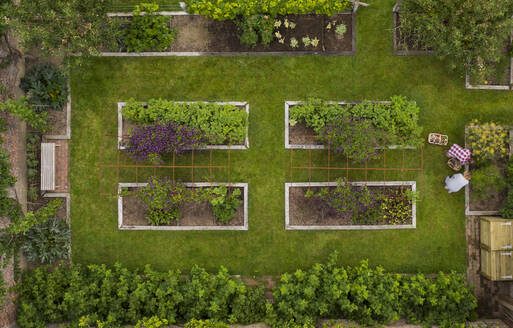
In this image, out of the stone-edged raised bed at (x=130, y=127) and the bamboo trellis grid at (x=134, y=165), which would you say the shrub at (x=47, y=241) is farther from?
the stone-edged raised bed at (x=130, y=127)

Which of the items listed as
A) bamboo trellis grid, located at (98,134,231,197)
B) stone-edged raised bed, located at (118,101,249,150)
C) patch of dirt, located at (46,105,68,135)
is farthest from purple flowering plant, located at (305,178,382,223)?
patch of dirt, located at (46,105,68,135)

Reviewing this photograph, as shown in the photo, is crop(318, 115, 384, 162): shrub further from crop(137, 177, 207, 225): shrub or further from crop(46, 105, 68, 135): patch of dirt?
crop(46, 105, 68, 135): patch of dirt

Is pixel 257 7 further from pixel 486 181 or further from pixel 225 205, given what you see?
pixel 486 181

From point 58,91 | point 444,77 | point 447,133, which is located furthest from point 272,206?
point 58,91

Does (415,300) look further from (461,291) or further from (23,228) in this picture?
(23,228)

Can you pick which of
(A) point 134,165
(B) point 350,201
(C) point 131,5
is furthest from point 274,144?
(C) point 131,5

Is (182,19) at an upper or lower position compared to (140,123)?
upper
